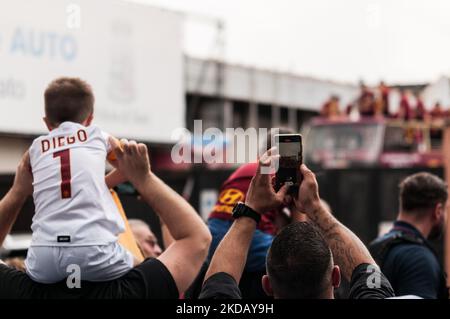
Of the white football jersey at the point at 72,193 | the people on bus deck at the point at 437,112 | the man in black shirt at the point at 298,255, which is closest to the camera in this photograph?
the man in black shirt at the point at 298,255

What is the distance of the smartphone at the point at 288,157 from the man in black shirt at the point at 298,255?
0.09 feet

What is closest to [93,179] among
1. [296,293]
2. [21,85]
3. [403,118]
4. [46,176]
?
[46,176]

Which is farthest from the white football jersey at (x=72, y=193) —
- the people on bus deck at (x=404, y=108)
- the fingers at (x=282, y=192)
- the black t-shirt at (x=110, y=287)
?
the people on bus deck at (x=404, y=108)

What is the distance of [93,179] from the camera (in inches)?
89.7

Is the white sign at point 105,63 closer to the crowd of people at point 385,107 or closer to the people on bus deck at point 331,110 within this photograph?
the people on bus deck at point 331,110

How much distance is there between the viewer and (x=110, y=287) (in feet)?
7.43

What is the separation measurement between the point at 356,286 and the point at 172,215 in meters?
0.56

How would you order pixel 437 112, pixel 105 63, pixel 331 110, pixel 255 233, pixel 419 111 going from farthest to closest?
pixel 331 110, pixel 419 111, pixel 437 112, pixel 105 63, pixel 255 233

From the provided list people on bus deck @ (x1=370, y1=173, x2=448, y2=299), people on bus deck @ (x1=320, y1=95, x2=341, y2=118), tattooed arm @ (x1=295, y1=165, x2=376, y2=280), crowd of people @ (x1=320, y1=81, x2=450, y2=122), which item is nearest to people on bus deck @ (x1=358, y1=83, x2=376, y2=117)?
crowd of people @ (x1=320, y1=81, x2=450, y2=122)

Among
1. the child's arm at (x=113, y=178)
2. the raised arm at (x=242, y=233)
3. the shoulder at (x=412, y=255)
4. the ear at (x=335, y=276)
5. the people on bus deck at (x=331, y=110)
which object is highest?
the people on bus deck at (x=331, y=110)

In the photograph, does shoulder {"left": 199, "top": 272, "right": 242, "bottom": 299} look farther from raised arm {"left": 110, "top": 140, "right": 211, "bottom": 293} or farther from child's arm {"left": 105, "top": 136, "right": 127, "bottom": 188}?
child's arm {"left": 105, "top": 136, "right": 127, "bottom": 188}

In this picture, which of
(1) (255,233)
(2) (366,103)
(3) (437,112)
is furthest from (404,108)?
(1) (255,233)

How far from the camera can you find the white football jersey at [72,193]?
2234 millimetres

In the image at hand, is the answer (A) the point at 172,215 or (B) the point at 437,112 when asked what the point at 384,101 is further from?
(A) the point at 172,215
